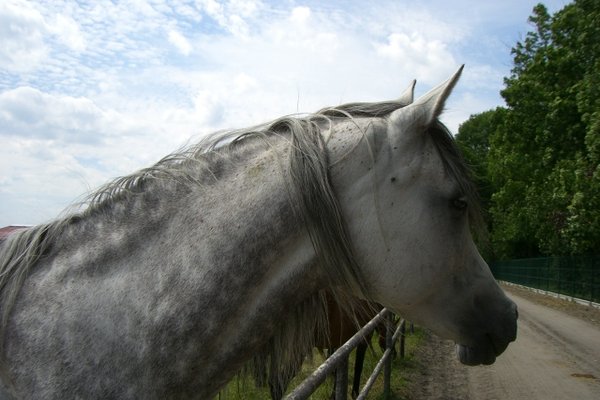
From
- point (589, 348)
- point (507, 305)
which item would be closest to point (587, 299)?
point (589, 348)

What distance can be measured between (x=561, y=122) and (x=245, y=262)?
72.1 ft

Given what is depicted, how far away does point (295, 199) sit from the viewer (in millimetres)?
1717

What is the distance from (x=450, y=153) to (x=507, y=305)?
1.98ft

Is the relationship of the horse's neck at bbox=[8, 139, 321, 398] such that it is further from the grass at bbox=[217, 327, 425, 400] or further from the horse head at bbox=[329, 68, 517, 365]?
the grass at bbox=[217, 327, 425, 400]

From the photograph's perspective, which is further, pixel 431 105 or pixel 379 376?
pixel 379 376

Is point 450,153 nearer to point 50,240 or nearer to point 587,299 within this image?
point 50,240

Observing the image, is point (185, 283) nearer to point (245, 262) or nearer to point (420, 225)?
point (245, 262)

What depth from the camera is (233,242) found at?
1.69m

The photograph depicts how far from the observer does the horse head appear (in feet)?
5.76

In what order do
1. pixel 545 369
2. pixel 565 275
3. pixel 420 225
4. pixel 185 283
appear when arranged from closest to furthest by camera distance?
pixel 185 283 → pixel 420 225 → pixel 545 369 → pixel 565 275

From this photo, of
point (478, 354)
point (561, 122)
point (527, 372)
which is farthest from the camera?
point (561, 122)

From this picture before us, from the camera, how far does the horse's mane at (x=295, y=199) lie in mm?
1710

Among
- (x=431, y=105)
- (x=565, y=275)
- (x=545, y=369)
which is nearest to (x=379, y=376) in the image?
(x=545, y=369)

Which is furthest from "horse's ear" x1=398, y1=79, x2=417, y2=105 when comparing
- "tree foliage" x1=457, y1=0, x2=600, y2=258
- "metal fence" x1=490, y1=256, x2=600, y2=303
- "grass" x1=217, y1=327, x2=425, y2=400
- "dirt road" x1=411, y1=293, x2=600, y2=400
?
"metal fence" x1=490, y1=256, x2=600, y2=303
